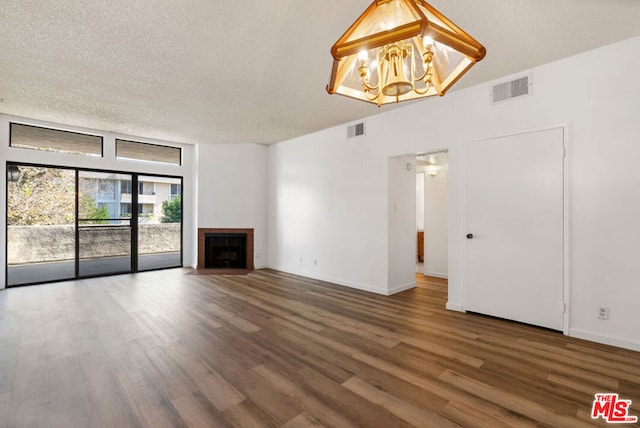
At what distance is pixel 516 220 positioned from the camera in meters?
3.47

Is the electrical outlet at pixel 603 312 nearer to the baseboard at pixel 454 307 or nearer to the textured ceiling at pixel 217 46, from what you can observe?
the baseboard at pixel 454 307

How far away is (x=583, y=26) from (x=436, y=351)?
10.5 ft

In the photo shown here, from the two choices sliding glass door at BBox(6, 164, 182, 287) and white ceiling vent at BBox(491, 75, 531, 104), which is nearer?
white ceiling vent at BBox(491, 75, 531, 104)

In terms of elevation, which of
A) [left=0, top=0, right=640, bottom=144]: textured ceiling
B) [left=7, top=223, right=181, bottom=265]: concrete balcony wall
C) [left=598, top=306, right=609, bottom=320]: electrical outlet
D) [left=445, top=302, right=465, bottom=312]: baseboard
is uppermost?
[left=0, top=0, right=640, bottom=144]: textured ceiling

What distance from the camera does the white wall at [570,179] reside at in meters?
2.83

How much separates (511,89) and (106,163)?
7.16 m

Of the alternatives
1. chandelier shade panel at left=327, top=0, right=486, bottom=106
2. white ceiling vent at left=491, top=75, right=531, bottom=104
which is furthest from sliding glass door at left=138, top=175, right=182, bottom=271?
white ceiling vent at left=491, top=75, right=531, bottom=104

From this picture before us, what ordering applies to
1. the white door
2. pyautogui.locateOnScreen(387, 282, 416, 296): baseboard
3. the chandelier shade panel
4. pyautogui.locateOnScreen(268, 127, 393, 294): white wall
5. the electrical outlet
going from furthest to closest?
1. pyautogui.locateOnScreen(268, 127, 393, 294): white wall
2. pyautogui.locateOnScreen(387, 282, 416, 296): baseboard
3. the white door
4. the electrical outlet
5. the chandelier shade panel

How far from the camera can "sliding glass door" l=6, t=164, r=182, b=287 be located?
535cm

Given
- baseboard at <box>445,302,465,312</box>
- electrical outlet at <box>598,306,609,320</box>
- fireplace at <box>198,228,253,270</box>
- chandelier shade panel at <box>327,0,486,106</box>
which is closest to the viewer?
chandelier shade panel at <box>327,0,486,106</box>

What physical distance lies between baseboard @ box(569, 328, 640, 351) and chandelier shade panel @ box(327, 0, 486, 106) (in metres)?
2.97

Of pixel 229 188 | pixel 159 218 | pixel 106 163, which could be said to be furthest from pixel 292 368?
pixel 106 163

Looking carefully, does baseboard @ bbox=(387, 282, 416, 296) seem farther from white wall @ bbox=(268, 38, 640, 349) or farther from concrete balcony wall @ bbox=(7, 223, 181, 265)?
concrete balcony wall @ bbox=(7, 223, 181, 265)

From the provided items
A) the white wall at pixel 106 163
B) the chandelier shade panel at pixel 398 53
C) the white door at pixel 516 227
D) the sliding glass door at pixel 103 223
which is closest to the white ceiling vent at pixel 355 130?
the white door at pixel 516 227
